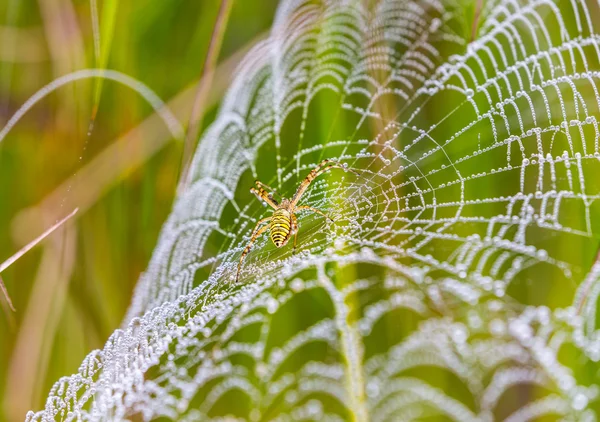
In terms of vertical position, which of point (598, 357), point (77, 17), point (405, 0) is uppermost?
point (77, 17)

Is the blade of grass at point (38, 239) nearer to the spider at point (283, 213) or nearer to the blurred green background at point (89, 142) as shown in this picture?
the blurred green background at point (89, 142)

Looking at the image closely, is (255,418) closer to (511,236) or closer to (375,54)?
(511,236)

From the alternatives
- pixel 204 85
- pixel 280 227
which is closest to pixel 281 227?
pixel 280 227

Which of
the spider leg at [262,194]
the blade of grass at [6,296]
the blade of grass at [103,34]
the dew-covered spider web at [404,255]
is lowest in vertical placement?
the dew-covered spider web at [404,255]

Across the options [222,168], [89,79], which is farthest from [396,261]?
[89,79]

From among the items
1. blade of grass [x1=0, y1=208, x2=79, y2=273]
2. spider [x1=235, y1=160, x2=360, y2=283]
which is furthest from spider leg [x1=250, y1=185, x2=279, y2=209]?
blade of grass [x1=0, y1=208, x2=79, y2=273]

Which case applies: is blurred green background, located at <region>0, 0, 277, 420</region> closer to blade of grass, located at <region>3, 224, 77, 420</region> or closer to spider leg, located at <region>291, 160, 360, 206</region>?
blade of grass, located at <region>3, 224, 77, 420</region>

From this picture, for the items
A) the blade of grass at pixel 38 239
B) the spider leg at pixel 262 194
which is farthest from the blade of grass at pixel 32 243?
the spider leg at pixel 262 194
